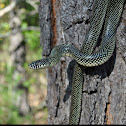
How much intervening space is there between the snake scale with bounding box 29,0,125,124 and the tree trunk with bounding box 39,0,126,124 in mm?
65

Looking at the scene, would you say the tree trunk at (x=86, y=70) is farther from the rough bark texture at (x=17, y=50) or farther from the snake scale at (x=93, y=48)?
the rough bark texture at (x=17, y=50)

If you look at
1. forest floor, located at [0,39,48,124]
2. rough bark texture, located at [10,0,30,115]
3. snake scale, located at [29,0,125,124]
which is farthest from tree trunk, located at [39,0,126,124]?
rough bark texture, located at [10,0,30,115]

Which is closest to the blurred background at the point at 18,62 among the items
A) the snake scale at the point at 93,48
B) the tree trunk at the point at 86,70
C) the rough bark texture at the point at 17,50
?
the rough bark texture at the point at 17,50

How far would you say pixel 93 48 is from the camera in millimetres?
1878

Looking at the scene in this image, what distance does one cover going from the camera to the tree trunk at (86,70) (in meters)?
1.79

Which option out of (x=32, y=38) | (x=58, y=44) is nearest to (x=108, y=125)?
(x=58, y=44)

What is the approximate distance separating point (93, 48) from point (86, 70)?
25 cm

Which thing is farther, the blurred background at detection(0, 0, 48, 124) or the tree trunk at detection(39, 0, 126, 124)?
the blurred background at detection(0, 0, 48, 124)

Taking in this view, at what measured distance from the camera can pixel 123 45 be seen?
1740mm

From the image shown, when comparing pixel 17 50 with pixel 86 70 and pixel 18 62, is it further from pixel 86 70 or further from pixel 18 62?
pixel 86 70

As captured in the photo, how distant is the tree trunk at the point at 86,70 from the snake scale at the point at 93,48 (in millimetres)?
65

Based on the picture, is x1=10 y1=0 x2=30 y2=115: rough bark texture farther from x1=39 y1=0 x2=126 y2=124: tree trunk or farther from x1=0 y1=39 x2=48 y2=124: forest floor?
x1=39 y1=0 x2=126 y2=124: tree trunk

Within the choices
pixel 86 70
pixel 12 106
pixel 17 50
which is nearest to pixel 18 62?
pixel 17 50

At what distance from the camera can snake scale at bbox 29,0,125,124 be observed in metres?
1.78
